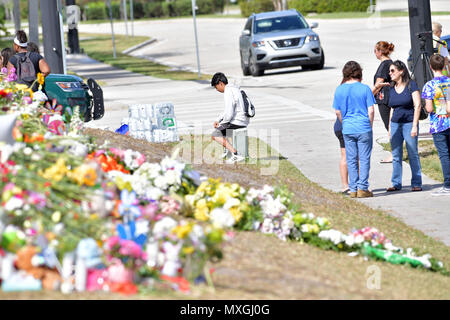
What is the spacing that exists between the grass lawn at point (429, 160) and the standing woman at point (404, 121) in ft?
2.67

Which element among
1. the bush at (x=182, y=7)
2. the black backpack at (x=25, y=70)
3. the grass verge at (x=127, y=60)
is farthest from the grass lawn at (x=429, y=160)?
the bush at (x=182, y=7)

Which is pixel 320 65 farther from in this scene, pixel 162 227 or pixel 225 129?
pixel 162 227

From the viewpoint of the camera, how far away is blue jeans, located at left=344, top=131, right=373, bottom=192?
9.98m

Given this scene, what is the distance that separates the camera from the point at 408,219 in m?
8.91

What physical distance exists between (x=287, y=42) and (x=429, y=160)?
1451 cm

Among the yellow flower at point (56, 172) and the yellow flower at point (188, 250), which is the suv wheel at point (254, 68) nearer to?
the yellow flower at point (56, 172)

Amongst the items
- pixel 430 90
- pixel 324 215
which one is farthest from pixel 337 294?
pixel 430 90

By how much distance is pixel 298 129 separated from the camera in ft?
50.2

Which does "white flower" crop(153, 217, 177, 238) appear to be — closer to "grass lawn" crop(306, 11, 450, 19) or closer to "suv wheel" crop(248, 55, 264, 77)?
"suv wheel" crop(248, 55, 264, 77)

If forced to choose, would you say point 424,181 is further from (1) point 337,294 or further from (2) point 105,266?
(2) point 105,266

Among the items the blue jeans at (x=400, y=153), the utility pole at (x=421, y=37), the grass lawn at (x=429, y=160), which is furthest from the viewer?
the utility pole at (x=421, y=37)

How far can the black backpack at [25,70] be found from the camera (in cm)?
1173

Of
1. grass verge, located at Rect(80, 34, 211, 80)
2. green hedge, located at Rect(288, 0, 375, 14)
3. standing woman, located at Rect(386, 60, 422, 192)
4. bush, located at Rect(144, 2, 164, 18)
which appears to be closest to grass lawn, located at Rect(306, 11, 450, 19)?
green hedge, located at Rect(288, 0, 375, 14)

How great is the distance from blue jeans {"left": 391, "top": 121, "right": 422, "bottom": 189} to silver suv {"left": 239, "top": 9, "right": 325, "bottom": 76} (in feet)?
51.8
